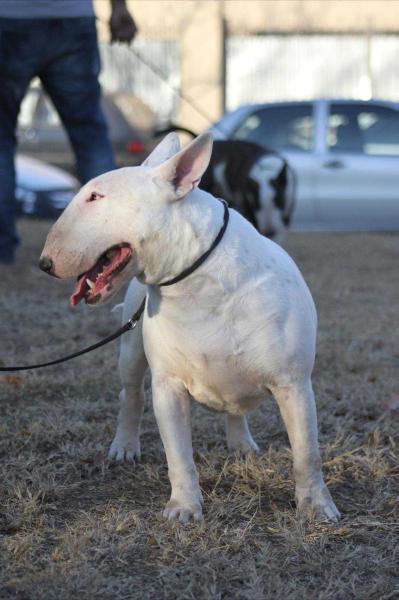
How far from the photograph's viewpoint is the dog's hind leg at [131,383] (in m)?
3.58

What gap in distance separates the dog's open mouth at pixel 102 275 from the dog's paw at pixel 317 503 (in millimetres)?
826

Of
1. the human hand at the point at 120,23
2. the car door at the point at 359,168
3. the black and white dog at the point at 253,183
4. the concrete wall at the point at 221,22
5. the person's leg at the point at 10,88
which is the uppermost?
the human hand at the point at 120,23

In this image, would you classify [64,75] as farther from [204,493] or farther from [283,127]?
[283,127]

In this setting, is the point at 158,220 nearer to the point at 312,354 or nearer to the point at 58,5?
the point at 312,354

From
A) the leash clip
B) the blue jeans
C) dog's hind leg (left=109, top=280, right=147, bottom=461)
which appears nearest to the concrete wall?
the blue jeans

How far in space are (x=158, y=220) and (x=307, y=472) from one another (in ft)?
2.79

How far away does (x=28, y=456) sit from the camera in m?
3.75

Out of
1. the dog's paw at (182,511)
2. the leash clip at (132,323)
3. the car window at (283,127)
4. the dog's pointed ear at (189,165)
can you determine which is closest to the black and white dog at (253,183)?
the car window at (283,127)

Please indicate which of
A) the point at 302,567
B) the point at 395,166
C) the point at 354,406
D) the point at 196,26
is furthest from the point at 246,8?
the point at 302,567

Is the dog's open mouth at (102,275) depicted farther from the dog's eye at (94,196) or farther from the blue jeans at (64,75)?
the blue jeans at (64,75)

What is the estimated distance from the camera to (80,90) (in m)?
6.36

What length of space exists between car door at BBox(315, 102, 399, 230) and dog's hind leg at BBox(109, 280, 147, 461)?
7.68 meters

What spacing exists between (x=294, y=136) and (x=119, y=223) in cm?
878

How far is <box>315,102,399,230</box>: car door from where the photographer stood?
444 inches
